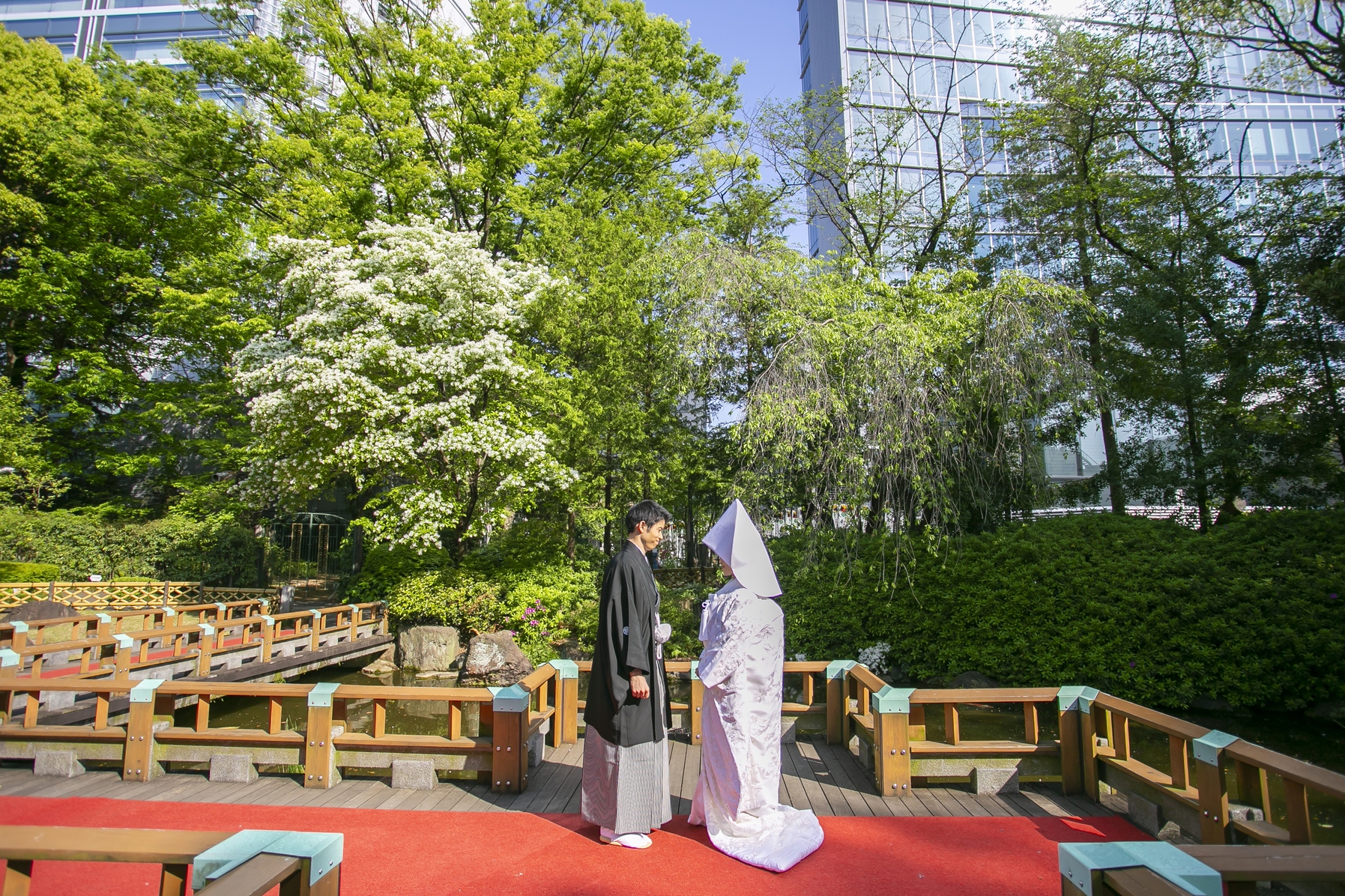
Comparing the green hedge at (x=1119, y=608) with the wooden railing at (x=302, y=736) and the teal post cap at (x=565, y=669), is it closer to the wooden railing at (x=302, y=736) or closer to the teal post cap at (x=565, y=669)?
the teal post cap at (x=565, y=669)

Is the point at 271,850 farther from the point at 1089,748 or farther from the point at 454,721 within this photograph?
the point at 1089,748

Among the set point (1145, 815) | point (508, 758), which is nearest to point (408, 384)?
point (508, 758)

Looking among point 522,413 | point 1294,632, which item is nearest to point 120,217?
point 522,413

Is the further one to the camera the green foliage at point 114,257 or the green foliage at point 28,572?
the green foliage at point 114,257

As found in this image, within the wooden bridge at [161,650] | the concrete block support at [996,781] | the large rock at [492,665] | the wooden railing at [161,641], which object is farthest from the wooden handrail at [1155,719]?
the wooden railing at [161,641]

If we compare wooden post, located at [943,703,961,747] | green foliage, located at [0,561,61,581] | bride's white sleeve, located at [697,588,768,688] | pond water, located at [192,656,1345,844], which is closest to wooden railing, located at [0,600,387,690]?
pond water, located at [192,656,1345,844]

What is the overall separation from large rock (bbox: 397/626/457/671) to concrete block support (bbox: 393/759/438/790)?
7.04 m

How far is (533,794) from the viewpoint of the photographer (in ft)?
13.9

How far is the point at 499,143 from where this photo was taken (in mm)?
12781

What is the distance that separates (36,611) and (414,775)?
7.61 meters

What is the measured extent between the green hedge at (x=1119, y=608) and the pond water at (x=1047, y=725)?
10.6 inches

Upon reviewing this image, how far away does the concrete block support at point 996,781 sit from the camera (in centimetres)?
427

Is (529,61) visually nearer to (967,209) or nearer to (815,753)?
(967,209)

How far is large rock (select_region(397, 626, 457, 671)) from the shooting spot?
36.0ft
